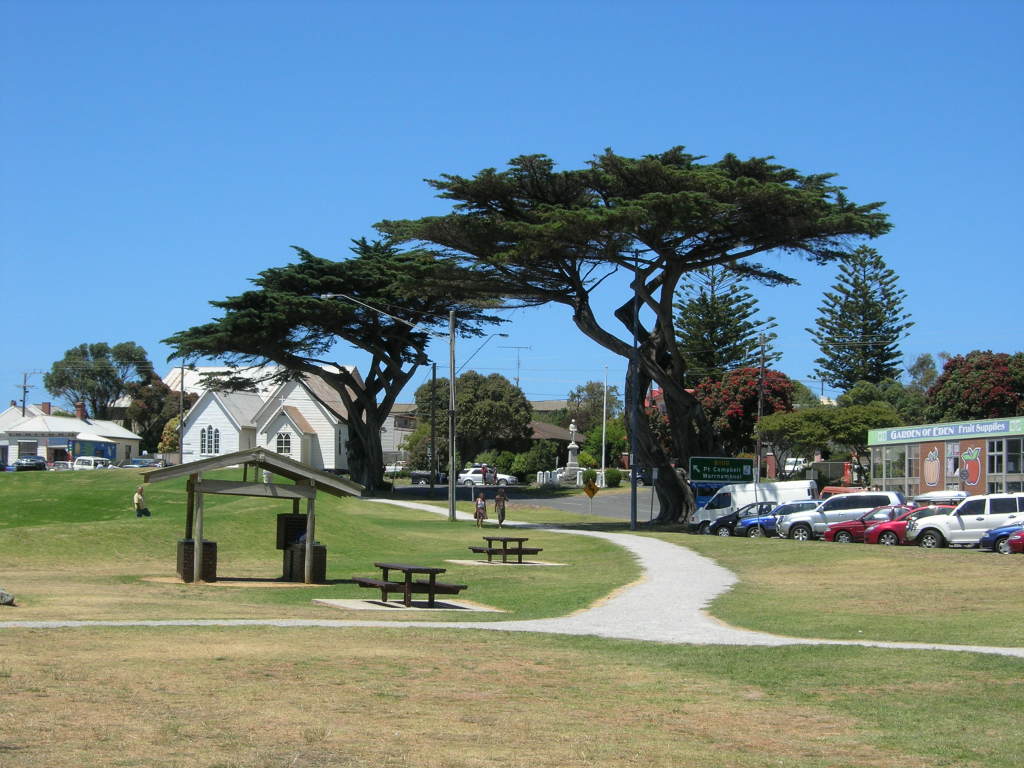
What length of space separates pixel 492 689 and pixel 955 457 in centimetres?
3886

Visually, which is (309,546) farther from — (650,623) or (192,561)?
(650,623)

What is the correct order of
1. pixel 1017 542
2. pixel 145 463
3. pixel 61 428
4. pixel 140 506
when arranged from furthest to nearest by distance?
1. pixel 61 428
2. pixel 145 463
3. pixel 140 506
4. pixel 1017 542

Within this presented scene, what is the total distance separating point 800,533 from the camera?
126 ft

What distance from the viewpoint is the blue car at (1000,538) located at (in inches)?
1181

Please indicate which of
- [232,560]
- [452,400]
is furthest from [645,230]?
[232,560]

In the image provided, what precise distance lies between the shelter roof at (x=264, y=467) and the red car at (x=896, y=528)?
1743 cm

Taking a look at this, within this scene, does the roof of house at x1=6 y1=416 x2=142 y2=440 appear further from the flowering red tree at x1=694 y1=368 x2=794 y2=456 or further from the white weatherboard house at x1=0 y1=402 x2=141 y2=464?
the flowering red tree at x1=694 y1=368 x2=794 y2=456

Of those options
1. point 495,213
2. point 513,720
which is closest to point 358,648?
point 513,720

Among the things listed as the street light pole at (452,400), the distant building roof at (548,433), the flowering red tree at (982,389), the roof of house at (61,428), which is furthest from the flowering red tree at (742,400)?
the roof of house at (61,428)

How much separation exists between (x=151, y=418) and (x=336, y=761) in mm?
120086

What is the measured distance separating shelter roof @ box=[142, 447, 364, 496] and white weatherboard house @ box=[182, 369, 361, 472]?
215 ft

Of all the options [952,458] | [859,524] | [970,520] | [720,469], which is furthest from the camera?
[720,469]

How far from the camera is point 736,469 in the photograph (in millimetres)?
47625

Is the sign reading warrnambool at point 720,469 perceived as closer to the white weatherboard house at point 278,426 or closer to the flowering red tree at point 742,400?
the flowering red tree at point 742,400
